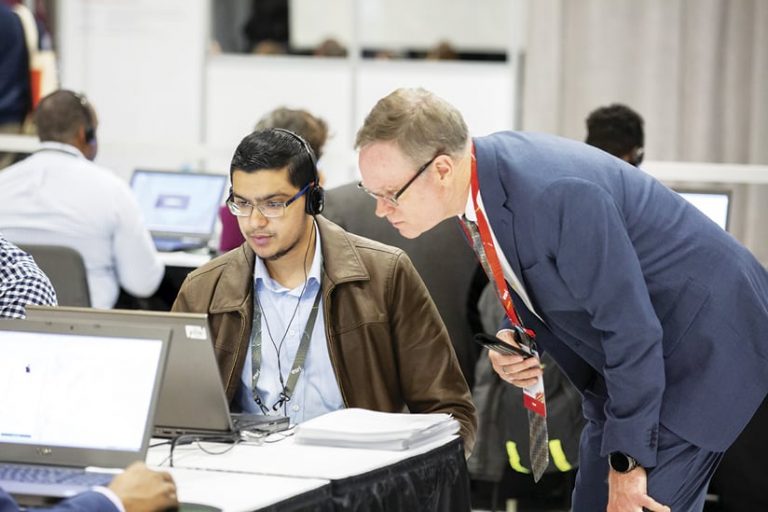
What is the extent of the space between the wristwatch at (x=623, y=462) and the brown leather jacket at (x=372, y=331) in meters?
0.52

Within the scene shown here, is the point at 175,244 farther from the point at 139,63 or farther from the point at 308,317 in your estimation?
the point at 308,317

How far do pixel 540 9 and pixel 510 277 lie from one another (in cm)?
490

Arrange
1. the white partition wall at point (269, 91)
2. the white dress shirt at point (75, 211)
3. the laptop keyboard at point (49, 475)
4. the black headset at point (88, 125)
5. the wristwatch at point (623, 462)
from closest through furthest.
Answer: the laptop keyboard at point (49, 475), the wristwatch at point (623, 462), the white dress shirt at point (75, 211), the black headset at point (88, 125), the white partition wall at point (269, 91)

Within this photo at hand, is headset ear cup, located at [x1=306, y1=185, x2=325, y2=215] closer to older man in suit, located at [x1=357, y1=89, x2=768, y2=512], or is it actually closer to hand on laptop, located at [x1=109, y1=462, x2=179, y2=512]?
older man in suit, located at [x1=357, y1=89, x2=768, y2=512]

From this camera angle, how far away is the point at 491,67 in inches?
269

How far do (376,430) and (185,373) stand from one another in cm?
36

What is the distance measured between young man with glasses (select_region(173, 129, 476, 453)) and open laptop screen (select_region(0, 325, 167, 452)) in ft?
1.92

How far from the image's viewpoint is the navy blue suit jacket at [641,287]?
6.63 feet

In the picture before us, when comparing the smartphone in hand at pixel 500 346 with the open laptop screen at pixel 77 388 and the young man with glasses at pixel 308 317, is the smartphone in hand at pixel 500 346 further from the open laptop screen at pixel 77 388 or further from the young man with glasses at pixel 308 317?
the open laptop screen at pixel 77 388

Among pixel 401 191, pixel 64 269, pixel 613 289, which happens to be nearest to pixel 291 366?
pixel 401 191

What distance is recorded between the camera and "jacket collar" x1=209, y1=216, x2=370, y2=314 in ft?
8.73

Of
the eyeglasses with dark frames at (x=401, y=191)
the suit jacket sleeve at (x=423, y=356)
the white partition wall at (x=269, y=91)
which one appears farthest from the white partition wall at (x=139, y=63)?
the eyeglasses with dark frames at (x=401, y=191)

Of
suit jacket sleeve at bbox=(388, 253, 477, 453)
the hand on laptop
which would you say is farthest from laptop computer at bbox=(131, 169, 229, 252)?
the hand on laptop

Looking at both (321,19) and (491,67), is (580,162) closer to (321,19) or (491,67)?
(491,67)
